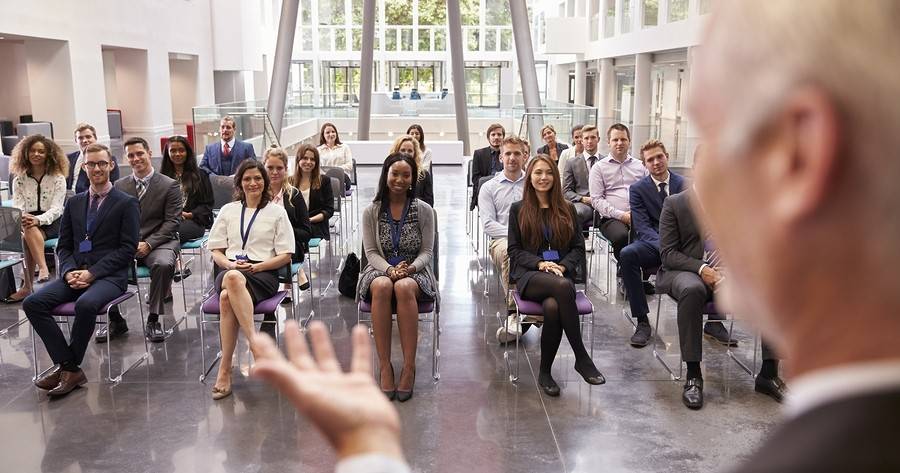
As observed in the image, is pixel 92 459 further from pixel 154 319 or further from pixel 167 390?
pixel 154 319

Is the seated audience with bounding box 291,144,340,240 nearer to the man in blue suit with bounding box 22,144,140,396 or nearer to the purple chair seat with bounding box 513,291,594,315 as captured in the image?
the man in blue suit with bounding box 22,144,140,396

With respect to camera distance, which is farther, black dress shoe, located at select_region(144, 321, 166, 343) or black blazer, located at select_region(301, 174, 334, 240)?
black blazer, located at select_region(301, 174, 334, 240)

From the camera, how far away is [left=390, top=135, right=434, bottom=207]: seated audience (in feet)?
24.4

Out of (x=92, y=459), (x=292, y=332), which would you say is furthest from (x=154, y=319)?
(x=292, y=332)

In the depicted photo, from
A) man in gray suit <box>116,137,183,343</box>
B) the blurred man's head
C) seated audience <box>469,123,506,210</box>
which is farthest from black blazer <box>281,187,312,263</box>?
the blurred man's head

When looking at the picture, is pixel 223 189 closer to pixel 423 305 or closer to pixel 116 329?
pixel 116 329

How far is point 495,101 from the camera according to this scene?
33969mm

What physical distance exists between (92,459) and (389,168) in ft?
8.89

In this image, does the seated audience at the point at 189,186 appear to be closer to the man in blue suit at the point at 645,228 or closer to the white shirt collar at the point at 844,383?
the man in blue suit at the point at 645,228

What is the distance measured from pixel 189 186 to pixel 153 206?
0.79 metres

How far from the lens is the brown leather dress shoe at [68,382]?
4969mm

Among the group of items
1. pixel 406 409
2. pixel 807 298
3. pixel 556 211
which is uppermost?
pixel 807 298

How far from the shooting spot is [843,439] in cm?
43

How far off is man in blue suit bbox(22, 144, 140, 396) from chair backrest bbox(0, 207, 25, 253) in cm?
134
